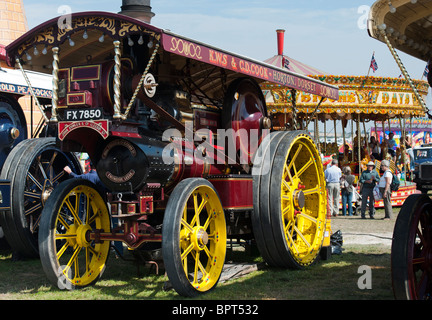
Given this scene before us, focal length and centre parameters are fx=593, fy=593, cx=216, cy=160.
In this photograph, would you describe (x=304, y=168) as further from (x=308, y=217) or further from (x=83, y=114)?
(x=83, y=114)

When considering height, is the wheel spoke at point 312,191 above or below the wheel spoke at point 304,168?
below

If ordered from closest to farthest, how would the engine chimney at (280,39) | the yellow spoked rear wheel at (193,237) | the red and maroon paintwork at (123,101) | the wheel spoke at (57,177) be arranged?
1. the yellow spoked rear wheel at (193,237)
2. the red and maroon paintwork at (123,101)
3. the wheel spoke at (57,177)
4. the engine chimney at (280,39)

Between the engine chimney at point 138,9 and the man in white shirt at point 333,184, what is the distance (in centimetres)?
670

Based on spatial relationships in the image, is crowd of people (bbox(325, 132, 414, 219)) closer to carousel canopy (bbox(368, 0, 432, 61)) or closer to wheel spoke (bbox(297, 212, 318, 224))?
wheel spoke (bbox(297, 212, 318, 224))

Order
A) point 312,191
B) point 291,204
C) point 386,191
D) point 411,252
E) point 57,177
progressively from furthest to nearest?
point 386,191, point 57,177, point 312,191, point 291,204, point 411,252

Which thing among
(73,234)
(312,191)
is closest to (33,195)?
(73,234)

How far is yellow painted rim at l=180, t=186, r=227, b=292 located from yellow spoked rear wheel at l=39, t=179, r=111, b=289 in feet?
2.98

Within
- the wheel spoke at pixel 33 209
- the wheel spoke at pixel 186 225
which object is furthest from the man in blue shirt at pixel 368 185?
the wheel spoke at pixel 186 225

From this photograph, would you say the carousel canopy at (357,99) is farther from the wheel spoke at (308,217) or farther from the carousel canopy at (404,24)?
the carousel canopy at (404,24)

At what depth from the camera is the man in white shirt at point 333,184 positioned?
12.5m

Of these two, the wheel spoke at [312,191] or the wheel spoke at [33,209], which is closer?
the wheel spoke at [312,191]

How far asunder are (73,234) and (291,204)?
7.19 feet

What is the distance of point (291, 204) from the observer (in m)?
6.03

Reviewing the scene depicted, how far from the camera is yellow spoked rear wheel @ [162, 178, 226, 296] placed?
4398 mm
